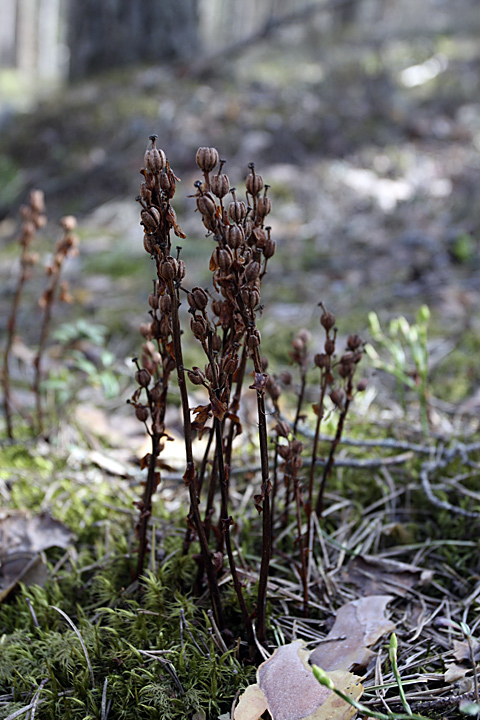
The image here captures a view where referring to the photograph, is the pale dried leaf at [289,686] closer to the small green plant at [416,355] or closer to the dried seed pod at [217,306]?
the dried seed pod at [217,306]

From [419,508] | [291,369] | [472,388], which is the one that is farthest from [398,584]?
[291,369]

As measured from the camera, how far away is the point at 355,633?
5.35ft

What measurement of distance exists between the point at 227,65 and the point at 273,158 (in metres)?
2.78

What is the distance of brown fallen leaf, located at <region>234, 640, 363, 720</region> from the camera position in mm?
1341

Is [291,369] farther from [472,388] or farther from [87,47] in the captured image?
[87,47]

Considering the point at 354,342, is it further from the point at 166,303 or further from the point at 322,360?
the point at 166,303

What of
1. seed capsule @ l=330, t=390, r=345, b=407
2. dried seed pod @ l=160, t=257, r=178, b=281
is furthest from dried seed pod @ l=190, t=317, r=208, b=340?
seed capsule @ l=330, t=390, r=345, b=407

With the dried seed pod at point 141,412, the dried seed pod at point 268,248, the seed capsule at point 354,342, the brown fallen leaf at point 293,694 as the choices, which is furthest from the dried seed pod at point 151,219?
the brown fallen leaf at point 293,694

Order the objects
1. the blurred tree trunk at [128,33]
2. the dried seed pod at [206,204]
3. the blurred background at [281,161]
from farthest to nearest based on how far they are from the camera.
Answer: the blurred tree trunk at [128,33], the blurred background at [281,161], the dried seed pod at [206,204]

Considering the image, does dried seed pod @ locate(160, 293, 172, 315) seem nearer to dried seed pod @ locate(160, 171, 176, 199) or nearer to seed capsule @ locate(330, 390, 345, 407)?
dried seed pod @ locate(160, 171, 176, 199)

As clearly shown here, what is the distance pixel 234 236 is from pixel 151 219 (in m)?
0.19

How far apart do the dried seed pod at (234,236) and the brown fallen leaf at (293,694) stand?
1052 millimetres

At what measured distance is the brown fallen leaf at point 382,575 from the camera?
1881 mm

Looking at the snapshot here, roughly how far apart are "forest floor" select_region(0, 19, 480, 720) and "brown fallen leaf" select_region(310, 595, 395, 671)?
32mm
